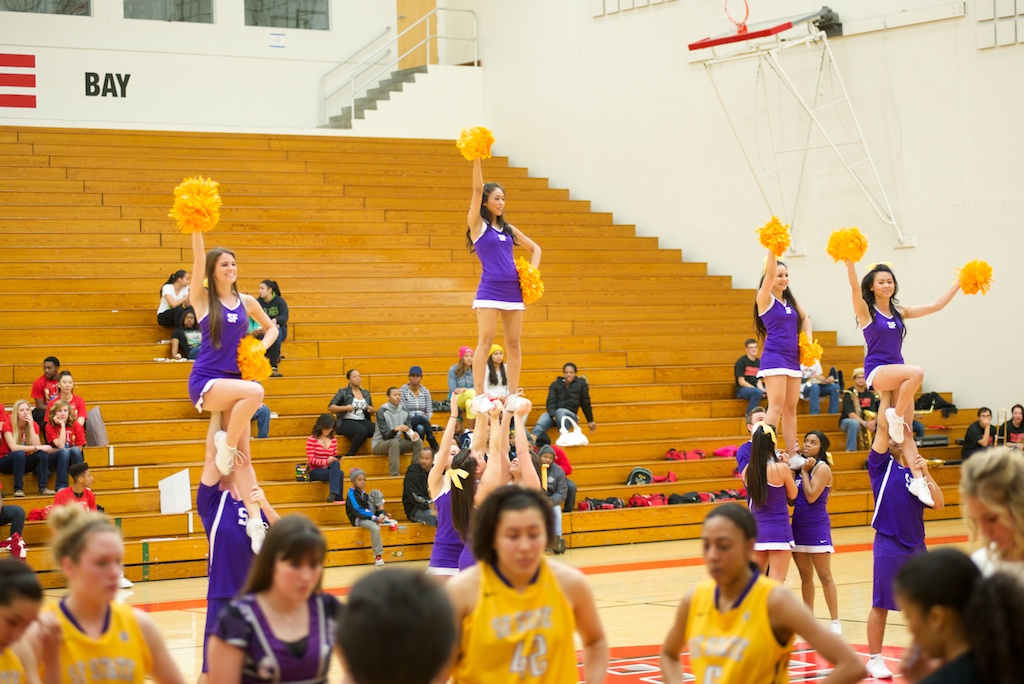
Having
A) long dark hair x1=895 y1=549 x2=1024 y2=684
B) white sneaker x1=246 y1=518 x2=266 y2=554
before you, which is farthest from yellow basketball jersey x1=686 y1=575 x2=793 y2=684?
white sneaker x1=246 y1=518 x2=266 y2=554

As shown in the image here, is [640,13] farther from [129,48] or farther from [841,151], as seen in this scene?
[129,48]

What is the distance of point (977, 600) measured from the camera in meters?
2.50

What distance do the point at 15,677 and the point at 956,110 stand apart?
13600 mm

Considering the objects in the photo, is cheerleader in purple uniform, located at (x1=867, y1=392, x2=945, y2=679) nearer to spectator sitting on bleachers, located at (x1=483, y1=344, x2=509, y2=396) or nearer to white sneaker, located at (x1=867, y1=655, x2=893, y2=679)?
white sneaker, located at (x1=867, y1=655, x2=893, y2=679)

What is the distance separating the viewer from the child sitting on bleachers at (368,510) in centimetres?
1051

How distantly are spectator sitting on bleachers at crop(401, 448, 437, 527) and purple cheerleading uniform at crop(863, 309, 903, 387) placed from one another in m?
4.90

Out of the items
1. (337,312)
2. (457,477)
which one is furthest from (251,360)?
(337,312)

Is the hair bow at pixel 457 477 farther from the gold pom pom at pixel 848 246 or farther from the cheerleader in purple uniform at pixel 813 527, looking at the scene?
the gold pom pom at pixel 848 246

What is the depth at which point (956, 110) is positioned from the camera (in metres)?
14.2

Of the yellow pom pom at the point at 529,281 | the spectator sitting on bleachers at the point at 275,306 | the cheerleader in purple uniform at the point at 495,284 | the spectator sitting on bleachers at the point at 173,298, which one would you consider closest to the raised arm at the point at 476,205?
the cheerleader in purple uniform at the point at 495,284

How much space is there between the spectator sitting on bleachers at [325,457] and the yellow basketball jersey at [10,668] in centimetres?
813

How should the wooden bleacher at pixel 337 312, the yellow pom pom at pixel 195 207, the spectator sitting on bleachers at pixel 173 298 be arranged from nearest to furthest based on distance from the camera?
the yellow pom pom at pixel 195 207 → the wooden bleacher at pixel 337 312 → the spectator sitting on bleachers at pixel 173 298

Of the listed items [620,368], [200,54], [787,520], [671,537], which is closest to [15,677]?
[787,520]

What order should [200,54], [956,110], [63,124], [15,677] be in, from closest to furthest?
[15,677]
[956,110]
[63,124]
[200,54]
